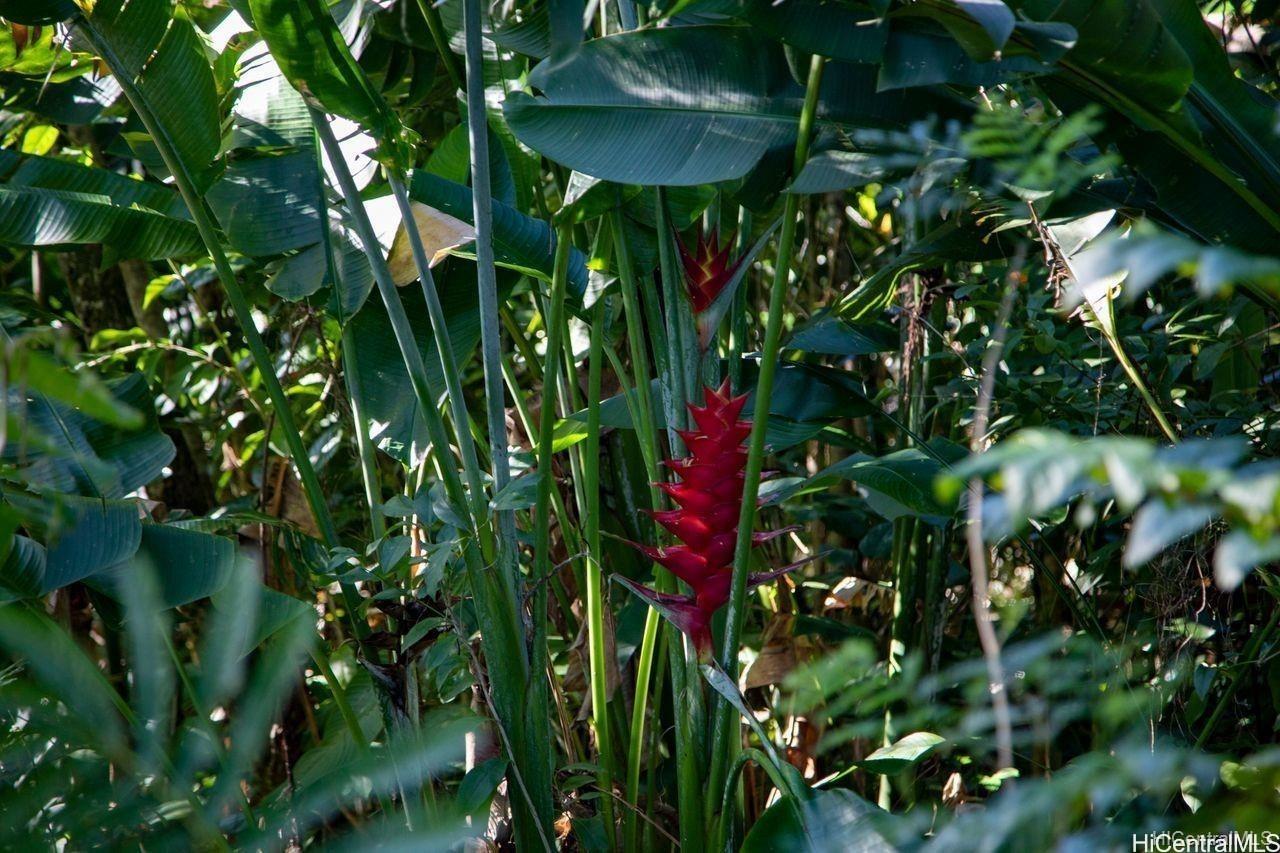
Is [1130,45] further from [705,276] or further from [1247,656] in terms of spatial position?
[1247,656]

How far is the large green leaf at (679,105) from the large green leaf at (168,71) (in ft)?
1.30

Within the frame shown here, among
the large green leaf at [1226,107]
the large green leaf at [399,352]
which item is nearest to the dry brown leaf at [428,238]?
the large green leaf at [399,352]

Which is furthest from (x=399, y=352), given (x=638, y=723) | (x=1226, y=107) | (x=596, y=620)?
(x=1226, y=107)

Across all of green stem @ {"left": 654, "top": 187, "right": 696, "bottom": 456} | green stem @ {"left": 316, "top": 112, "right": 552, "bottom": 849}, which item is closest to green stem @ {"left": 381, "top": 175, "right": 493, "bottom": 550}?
green stem @ {"left": 316, "top": 112, "right": 552, "bottom": 849}

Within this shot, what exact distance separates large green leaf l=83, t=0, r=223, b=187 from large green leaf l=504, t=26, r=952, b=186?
397 millimetres

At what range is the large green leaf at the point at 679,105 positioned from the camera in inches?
44.5

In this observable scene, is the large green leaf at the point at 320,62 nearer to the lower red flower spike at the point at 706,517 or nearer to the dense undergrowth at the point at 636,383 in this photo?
the dense undergrowth at the point at 636,383

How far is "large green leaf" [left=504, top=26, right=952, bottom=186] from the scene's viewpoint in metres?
1.13

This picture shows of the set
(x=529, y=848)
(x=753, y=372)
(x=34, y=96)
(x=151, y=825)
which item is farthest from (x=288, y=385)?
(x=151, y=825)

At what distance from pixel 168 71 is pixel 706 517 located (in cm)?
86

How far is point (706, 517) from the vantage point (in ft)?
3.72

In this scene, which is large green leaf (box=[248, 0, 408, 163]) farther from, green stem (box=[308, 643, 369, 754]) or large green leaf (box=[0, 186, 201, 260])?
green stem (box=[308, 643, 369, 754])

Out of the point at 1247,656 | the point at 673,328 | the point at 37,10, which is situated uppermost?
the point at 37,10

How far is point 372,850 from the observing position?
58 cm
